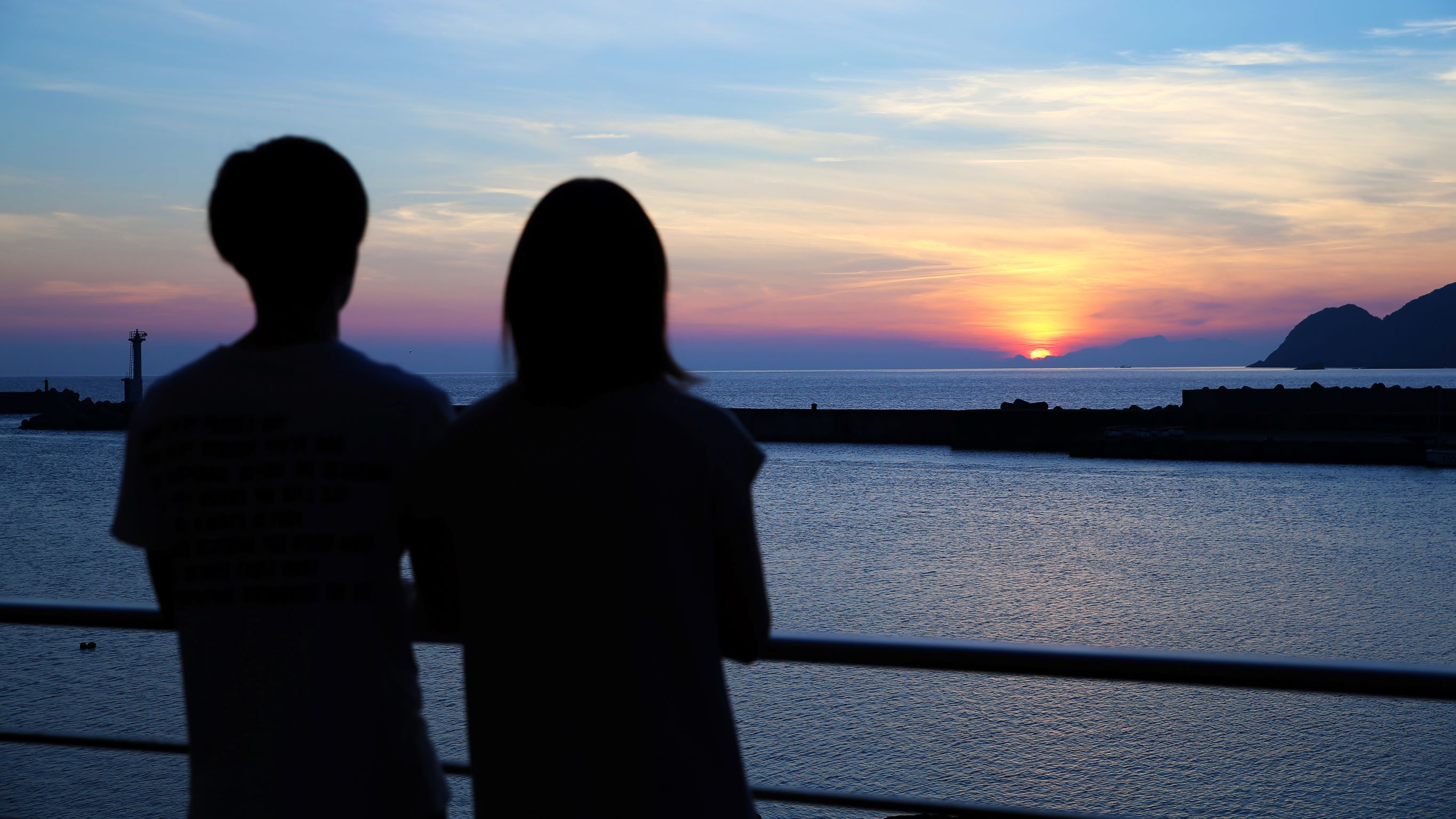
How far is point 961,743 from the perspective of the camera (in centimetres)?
1911

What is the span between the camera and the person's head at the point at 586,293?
1191mm

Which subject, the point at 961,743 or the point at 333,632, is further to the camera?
the point at 961,743

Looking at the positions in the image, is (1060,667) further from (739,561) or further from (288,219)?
(288,219)

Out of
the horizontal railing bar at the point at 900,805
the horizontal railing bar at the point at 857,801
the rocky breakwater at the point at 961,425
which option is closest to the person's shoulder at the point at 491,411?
the horizontal railing bar at the point at 857,801

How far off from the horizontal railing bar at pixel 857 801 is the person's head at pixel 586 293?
2.69 ft

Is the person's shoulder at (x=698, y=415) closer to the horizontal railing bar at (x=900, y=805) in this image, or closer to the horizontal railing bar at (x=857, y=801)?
the horizontal railing bar at (x=857, y=801)

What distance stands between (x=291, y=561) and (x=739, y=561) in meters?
0.58

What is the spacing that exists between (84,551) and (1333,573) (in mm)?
41793

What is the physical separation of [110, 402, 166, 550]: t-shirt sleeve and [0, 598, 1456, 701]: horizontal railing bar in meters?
0.51

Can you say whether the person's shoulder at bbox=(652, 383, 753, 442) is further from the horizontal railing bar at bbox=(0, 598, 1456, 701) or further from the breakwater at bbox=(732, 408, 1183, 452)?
the breakwater at bbox=(732, 408, 1183, 452)

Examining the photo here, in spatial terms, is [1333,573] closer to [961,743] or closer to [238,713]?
[961,743]

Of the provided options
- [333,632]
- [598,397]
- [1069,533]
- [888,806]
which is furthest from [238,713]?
[1069,533]

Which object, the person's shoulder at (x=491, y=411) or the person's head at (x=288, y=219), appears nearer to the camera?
the person's shoulder at (x=491, y=411)

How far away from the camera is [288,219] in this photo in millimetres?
1306
